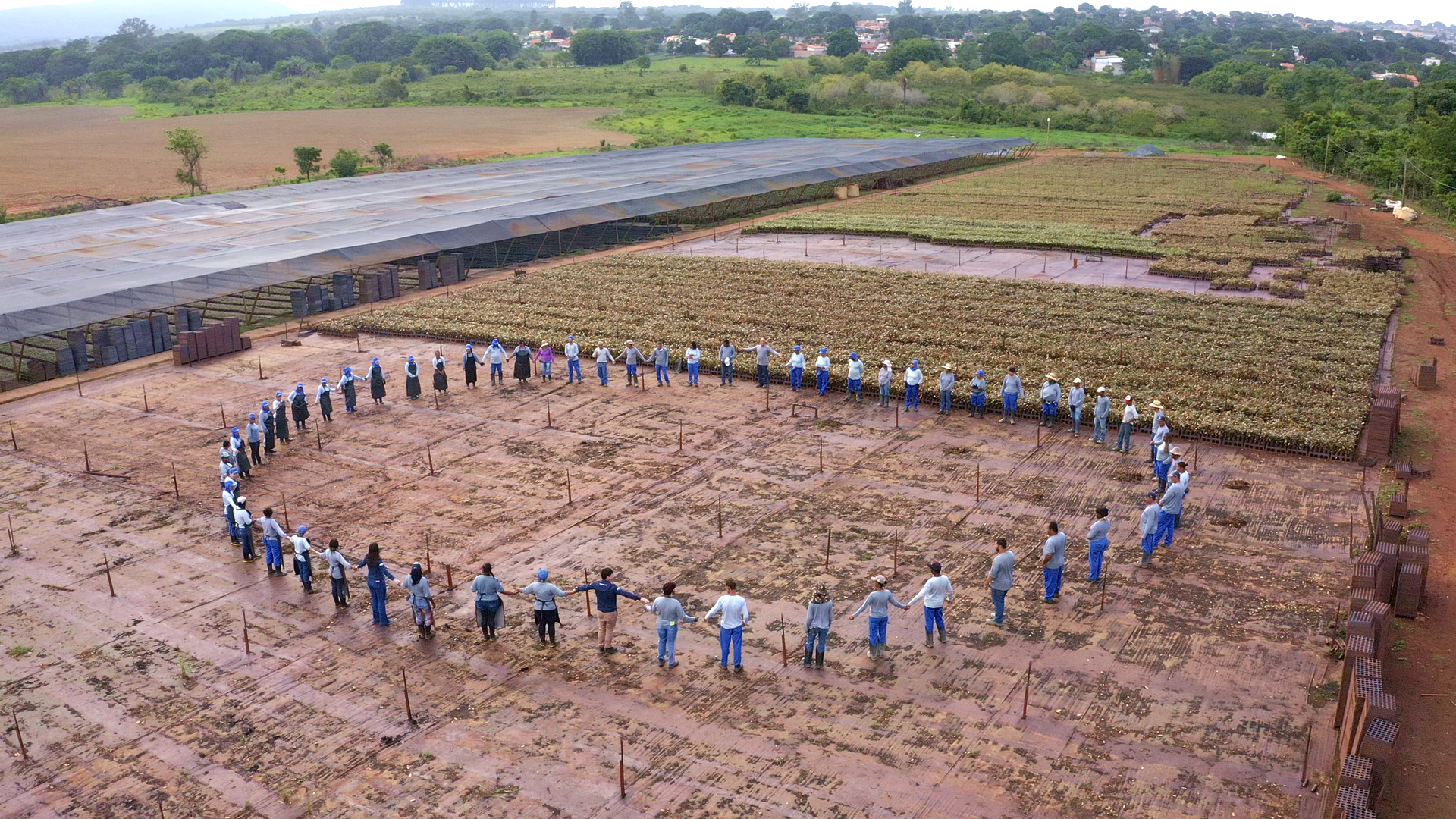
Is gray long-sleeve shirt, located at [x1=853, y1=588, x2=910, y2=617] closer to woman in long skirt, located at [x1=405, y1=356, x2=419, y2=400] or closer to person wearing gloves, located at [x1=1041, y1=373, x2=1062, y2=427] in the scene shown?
person wearing gloves, located at [x1=1041, y1=373, x2=1062, y2=427]

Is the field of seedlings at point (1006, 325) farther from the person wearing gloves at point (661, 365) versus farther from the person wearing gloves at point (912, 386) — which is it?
the person wearing gloves at point (661, 365)

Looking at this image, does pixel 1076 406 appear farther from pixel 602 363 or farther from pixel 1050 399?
pixel 602 363

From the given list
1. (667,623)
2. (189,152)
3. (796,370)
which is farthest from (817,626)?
(189,152)

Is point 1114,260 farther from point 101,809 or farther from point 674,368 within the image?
point 101,809

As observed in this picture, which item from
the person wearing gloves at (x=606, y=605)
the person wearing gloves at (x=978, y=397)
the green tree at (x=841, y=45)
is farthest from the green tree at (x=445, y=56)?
the person wearing gloves at (x=606, y=605)

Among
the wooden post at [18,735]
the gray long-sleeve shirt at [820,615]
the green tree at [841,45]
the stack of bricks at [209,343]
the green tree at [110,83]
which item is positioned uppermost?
the green tree at [841,45]

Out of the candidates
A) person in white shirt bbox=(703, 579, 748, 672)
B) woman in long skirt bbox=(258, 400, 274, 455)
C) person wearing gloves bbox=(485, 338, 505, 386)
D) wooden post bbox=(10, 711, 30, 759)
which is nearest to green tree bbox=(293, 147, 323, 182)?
person wearing gloves bbox=(485, 338, 505, 386)

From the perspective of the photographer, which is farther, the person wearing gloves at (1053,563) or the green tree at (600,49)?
the green tree at (600,49)
